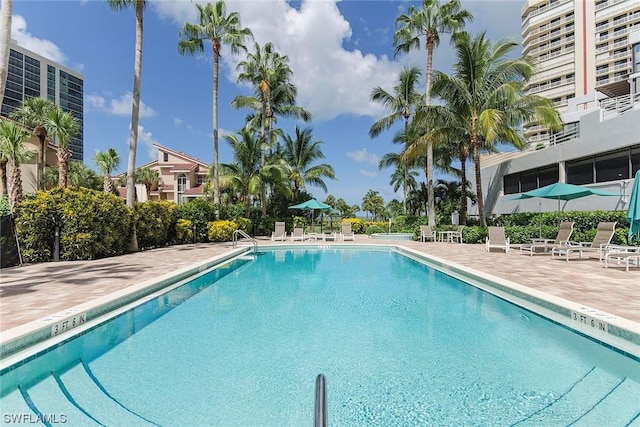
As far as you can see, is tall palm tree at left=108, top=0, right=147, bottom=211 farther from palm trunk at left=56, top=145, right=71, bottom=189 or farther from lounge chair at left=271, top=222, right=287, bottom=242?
lounge chair at left=271, top=222, right=287, bottom=242

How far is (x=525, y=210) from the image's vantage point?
19891mm

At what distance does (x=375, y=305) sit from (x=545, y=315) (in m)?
2.89

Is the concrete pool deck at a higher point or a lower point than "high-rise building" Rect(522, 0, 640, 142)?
lower

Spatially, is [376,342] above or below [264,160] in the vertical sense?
below

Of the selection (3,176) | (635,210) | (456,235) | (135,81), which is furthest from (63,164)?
(635,210)

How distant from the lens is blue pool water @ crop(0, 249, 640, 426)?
10.2 feet

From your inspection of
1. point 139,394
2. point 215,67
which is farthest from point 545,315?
point 215,67

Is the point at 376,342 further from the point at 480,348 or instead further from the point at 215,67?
the point at 215,67

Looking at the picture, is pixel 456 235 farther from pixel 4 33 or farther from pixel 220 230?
pixel 4 33

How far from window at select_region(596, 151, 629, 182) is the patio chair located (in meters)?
6.35

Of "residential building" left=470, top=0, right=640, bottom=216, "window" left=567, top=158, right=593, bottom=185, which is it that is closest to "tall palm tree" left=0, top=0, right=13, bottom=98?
"residential building" left=470, top=0, right=640, bottom=216

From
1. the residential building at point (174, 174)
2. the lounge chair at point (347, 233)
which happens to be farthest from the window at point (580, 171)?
the residential building at point (174, 174)

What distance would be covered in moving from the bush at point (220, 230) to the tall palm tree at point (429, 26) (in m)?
→ 11.9

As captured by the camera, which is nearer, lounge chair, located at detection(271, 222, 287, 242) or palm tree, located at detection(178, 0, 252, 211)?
palm tree, located at detection(178, 0, 252, 211)
